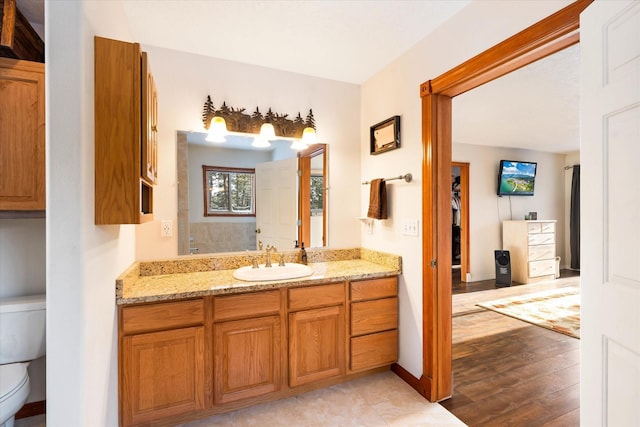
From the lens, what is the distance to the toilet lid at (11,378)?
133 centimetres

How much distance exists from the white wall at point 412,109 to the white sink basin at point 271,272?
28.9 inches

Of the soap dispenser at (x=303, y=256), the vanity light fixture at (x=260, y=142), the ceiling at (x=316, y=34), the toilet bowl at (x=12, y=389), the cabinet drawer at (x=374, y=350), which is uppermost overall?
the ceiling at (x=316, y=34)

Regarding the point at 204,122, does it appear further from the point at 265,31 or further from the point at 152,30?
the point at 265,31

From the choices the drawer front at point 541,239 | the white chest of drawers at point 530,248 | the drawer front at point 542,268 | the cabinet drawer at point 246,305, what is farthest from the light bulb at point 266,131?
the drawer front at point 542,268

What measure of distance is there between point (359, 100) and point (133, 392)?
2651 mm

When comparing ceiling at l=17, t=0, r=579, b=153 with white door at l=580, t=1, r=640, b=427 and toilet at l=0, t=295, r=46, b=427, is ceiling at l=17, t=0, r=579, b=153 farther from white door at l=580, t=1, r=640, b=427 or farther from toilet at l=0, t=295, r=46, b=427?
toilet at l=0, t=295, r=46, b=427

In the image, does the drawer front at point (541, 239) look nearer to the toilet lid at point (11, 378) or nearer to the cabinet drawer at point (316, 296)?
the cabinet drawer at point (316, 296)

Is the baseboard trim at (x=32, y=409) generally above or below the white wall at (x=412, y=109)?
below

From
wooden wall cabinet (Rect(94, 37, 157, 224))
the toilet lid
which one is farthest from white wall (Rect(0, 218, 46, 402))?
Result: wooden wall cabinet (Rect(94, 37, 157, 224))

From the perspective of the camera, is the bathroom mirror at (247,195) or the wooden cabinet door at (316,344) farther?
the bathroom mirror at (247,195)

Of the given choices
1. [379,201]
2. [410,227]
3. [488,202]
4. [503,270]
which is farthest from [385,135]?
[503,270]

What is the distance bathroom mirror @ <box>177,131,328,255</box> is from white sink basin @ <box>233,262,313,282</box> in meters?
0.28

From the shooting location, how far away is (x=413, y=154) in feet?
6.96

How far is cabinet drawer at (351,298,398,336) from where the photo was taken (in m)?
2.14
